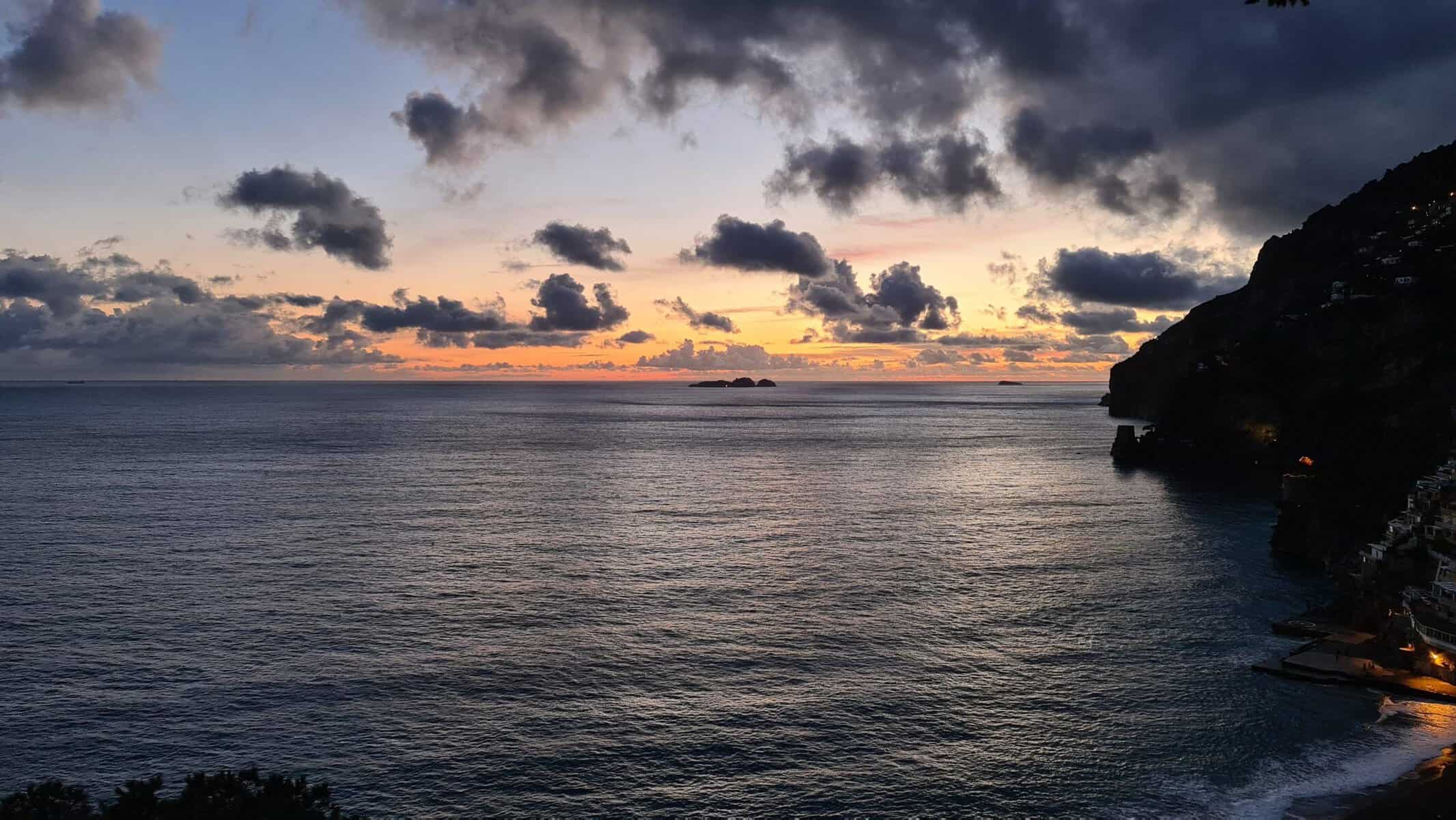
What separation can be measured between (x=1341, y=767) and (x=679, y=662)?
121ft

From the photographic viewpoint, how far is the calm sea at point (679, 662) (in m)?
41.2

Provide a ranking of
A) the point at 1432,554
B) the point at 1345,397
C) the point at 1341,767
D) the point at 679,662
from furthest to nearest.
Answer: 1. the point at 1345,397
2. the point at 1432,554
3. the point at 679,662
4. the point at 1341,767

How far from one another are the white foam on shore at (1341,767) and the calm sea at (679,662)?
0.65ft

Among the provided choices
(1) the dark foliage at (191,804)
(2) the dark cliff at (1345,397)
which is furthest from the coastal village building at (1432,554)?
(1) the dark foliage at (191,804)

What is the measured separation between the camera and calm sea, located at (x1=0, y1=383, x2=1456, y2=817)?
135 feet

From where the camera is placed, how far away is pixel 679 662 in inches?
2179

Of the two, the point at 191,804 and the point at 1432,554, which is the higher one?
the point at 1432,554

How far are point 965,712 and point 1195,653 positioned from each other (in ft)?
68.2

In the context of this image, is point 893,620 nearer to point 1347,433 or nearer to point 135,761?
point 135,761

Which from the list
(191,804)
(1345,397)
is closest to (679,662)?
(191,804)

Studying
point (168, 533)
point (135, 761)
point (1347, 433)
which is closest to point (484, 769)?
point (135, 761)

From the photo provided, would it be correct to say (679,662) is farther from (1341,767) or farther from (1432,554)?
(1432,554)

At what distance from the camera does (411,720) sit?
152 ft

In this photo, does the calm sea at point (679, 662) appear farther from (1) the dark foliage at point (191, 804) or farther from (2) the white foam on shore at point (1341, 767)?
(1) the dark foliage at point (191, 804)
